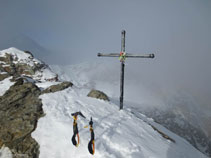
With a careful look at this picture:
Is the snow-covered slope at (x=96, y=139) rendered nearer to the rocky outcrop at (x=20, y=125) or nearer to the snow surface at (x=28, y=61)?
the rocky outcrop at (x=20, y=125)

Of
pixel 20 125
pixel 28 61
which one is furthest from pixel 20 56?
pixel 20 125

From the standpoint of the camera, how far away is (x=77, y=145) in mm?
4809

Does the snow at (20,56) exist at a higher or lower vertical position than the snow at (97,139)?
higher

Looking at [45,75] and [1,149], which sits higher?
[1,149]

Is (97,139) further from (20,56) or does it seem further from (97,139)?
(20,56)

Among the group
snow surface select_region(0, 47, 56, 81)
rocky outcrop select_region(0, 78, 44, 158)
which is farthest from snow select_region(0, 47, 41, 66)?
rocky outcrop select_region(0, 78, 44, 158)

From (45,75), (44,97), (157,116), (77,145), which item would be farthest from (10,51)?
(157,116)

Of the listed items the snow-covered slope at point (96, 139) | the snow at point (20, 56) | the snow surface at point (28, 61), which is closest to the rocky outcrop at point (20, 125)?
the snow-covered slope at point (96, 139)

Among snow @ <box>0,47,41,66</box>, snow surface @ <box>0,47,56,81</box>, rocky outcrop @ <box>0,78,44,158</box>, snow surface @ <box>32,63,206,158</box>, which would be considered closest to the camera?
snow surface @ <box>32,63,206,158</box>

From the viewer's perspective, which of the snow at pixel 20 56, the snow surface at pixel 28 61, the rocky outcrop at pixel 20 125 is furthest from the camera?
the snow at pixel 20 56

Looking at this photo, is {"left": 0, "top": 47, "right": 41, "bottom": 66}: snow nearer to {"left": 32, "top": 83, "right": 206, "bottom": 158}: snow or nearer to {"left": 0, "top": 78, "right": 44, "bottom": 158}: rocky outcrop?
{"left": 0, "top": 78, "right": 44, "bottom": 158}: rocky outcrop

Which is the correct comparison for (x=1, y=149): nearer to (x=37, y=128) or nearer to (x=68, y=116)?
(x=37, y=128)

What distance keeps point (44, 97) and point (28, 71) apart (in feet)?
120

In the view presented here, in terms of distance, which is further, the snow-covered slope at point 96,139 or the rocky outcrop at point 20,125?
the rocky outcrop at point 20,125
